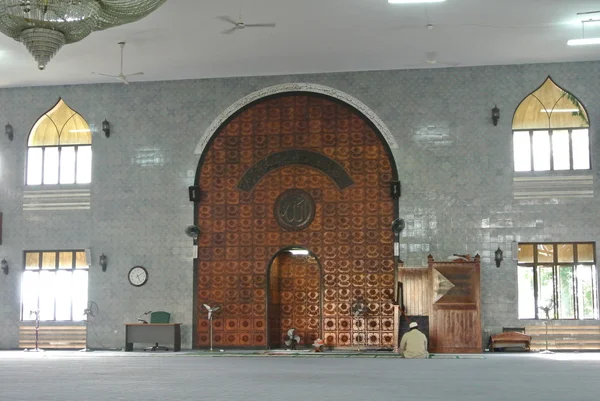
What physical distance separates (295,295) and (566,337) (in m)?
5.71

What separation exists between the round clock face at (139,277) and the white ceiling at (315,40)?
4021 millimetres

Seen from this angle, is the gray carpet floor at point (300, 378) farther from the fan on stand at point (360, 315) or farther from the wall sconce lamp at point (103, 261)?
the wall sconce lamp at point (103, 261)

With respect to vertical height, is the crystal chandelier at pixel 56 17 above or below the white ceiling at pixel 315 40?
below

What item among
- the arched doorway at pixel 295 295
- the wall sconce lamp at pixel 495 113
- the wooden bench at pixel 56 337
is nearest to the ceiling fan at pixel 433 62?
the wall sconce lamp at pixel 495 113

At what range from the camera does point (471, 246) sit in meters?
16.6

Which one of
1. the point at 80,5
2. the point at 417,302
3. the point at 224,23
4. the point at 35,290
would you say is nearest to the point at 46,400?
the point at 80,5

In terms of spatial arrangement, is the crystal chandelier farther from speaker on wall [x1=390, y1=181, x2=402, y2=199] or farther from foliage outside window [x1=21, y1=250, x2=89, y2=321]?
foliage outside window [x1=21, y1=250, x2=89, y2=321]

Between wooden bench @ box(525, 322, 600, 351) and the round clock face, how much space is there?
25.3 feet

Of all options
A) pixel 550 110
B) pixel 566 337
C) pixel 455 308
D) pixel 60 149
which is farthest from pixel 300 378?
pixel 60 149

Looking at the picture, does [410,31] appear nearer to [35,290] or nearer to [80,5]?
[80,5]

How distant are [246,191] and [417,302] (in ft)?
13.9

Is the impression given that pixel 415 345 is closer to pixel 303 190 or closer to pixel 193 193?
pixel 303 190

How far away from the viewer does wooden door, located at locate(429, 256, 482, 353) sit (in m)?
15.6

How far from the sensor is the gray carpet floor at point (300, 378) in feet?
25.8
